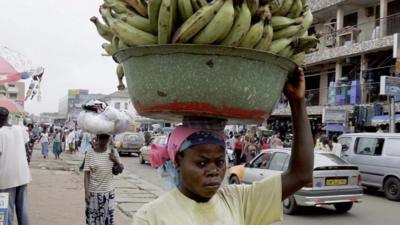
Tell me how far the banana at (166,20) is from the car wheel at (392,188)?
440 inches

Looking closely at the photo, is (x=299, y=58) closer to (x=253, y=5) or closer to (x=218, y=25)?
(x=253, y=5)

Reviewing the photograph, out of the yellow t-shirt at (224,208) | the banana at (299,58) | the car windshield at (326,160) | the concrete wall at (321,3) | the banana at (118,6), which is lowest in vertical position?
the car windshield at (326,160)

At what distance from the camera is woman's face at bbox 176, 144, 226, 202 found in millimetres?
2049

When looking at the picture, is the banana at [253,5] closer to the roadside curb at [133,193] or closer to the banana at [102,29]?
the banana at [102,29]

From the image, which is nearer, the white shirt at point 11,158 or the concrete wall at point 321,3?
the white shirt at point 11,158

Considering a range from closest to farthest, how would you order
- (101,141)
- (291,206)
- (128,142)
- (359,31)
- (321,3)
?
(101,141) < (291,206) < (359,31) < (321,3) < (128,142)

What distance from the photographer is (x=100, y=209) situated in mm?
5664

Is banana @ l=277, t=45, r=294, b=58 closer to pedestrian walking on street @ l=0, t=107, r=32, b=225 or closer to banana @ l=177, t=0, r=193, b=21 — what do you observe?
banana @ l=177, t=0, r=193, b=21

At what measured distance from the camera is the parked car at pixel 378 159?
1190cm

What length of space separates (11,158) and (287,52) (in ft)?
14.7

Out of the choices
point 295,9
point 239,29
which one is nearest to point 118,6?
point 239,29

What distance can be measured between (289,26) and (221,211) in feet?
2.85

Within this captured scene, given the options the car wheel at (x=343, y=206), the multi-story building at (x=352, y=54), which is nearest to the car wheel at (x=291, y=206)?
the car wheel at (x=343, y=206)

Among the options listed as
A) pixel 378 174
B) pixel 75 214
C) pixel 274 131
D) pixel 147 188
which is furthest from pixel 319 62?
pixel 75 214
